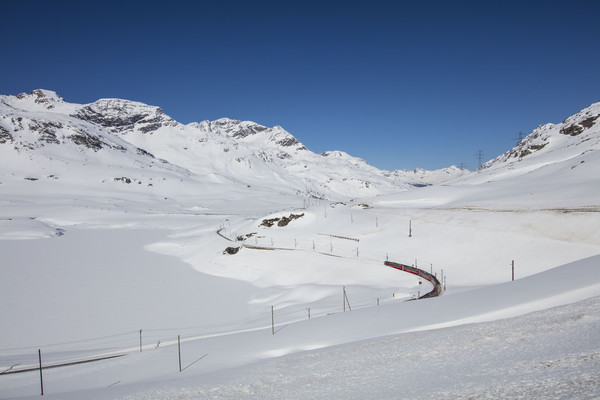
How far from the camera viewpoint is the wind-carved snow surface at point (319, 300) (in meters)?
8.16

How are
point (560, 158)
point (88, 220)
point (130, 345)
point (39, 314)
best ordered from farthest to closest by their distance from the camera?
point (560, 158)
point (88, 220)
point (39, 314)
point (130, 345)

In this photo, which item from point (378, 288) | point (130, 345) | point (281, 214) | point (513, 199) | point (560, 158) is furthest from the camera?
point (560, 158)

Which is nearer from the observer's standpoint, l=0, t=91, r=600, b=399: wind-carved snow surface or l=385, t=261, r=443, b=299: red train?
l=0, t=91, r=600, b=399: wind-carved snow surface

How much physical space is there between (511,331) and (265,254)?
36.7m

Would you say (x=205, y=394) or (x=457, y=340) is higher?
(x=457, y=340)

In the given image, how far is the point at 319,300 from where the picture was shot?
1190 inches

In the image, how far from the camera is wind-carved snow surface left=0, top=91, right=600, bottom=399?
816cm

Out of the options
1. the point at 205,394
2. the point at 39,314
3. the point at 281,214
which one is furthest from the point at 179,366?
the point at 281,214

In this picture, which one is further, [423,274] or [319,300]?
[423,274]

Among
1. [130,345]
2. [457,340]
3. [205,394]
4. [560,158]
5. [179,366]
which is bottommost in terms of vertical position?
[130,345]

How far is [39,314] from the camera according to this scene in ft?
89.9

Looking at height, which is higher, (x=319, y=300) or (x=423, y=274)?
(x=423, y=274)

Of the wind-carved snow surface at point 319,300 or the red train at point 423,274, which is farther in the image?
the red train at point 423,274

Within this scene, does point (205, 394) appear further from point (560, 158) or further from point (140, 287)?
point (560, 158)
